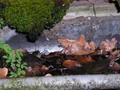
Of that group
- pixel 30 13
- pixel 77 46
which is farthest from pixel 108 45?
pixel 30 13

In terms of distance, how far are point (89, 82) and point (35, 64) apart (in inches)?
39.7

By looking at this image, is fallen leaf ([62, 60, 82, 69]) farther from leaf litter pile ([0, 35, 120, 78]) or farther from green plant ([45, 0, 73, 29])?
green plant ([45, 0, 73, 29])

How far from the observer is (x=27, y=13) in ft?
9.05

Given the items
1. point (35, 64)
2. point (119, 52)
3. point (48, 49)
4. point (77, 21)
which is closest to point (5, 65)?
point (35, 64)

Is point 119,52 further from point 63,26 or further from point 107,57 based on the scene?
point 63,26

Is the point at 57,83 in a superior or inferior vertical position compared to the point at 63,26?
inferior

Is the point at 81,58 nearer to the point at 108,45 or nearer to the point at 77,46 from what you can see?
the point at 77,46

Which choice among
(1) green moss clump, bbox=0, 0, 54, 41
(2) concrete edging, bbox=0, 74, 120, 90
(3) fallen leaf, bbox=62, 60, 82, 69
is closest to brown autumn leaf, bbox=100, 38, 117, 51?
(3) fallen leaf, bbox=62, 60, 82, 69

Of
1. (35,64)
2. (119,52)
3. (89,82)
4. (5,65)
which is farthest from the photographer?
(119,52)

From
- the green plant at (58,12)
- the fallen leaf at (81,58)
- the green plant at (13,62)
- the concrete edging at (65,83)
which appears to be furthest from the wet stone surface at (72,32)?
the concrete edging at (65,83)

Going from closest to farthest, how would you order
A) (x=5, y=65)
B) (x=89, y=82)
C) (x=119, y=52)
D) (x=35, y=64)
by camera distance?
1. (x=89, y=82)
2. (x=5, y=65)
3. (x=35, y=64)
4. (x=119, y=52)

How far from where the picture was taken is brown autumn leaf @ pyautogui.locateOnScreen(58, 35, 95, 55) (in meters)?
3.10

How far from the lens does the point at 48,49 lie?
324 centimetres

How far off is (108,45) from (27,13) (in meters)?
1.02
